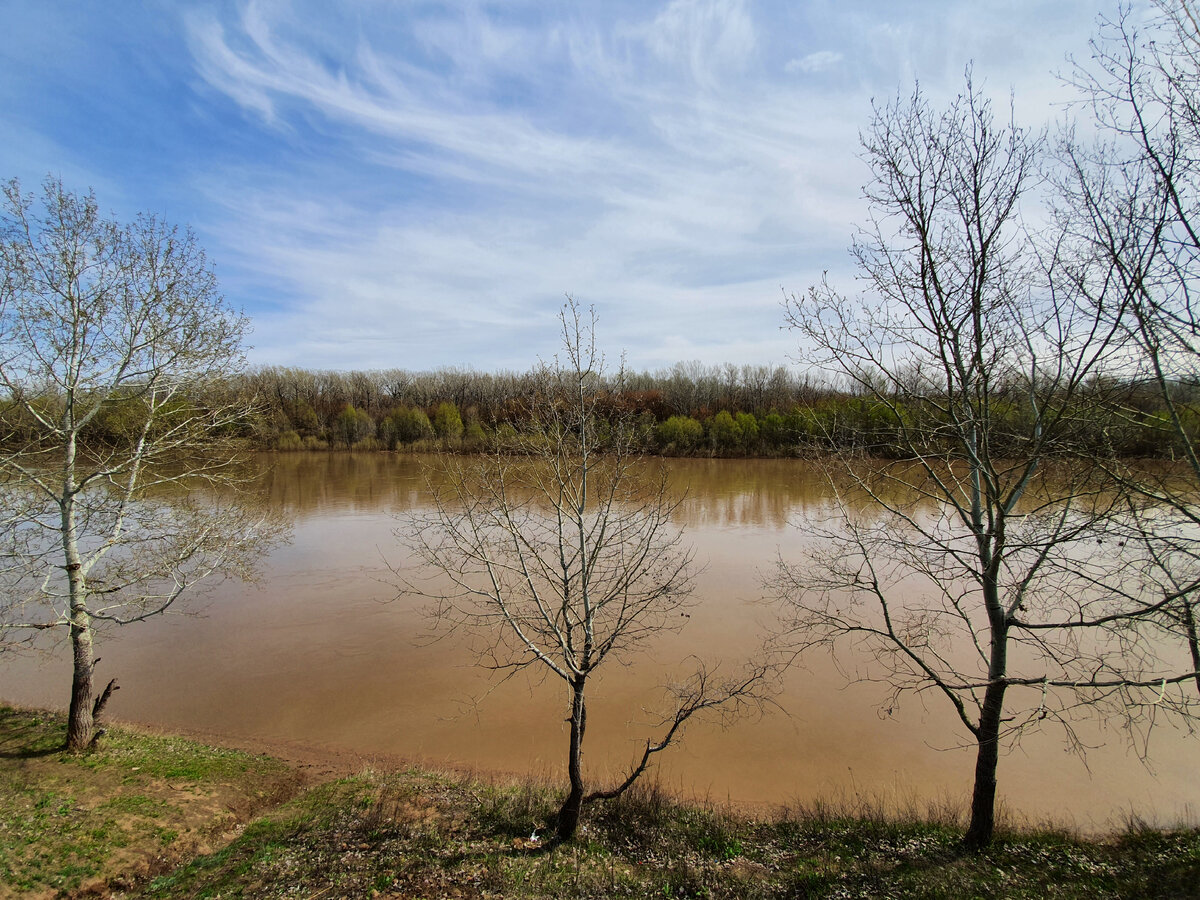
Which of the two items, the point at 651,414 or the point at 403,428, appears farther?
the point at 403,428

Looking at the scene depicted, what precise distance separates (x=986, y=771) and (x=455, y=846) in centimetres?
616

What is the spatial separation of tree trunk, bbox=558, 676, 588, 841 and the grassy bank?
25 centimetres

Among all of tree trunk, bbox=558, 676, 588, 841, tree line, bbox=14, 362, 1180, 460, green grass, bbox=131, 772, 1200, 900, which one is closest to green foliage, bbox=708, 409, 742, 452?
tree line, bbox=14, 362, 1180, 460

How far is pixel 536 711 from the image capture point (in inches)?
461

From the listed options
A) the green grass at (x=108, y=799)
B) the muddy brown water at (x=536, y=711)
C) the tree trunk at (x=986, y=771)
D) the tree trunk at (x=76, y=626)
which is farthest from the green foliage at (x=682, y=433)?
the tree trunk at (x=986, y=771)

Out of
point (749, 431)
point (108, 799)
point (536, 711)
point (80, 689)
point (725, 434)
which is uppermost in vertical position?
point (749, 431)

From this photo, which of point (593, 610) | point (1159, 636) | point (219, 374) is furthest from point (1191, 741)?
point (219, 374)

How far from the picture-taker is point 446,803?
26.7 feet

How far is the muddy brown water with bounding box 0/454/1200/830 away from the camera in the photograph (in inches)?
371

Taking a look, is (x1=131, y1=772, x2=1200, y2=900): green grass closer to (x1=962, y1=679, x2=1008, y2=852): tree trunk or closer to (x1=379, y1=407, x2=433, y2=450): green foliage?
(x1=962, y1=679, x2=1008, y2=852): tree trunk

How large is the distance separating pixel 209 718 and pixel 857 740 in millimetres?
12117

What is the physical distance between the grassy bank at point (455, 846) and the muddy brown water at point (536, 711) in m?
1.40

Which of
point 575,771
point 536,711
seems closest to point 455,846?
point 575,771

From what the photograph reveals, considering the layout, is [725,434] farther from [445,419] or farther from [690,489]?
Answer: [690,489]
